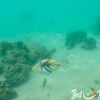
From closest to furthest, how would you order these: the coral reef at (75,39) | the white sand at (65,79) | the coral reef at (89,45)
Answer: the white sand at (65,79) < the coral reef at (89,45) < the coral reef at (75,39)

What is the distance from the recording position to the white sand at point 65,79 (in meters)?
9.38

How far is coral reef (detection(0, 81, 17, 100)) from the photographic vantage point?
8961mm

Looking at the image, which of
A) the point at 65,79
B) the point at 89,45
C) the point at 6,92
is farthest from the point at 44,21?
the point at 6,92

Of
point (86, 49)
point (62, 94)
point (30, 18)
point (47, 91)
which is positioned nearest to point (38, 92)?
point (47, 91)

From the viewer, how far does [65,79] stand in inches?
420

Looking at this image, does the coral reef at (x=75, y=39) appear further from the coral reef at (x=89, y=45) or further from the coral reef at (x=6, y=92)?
the coral reef at (x=6, y=92)

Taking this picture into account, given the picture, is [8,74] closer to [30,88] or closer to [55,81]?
[30,88]

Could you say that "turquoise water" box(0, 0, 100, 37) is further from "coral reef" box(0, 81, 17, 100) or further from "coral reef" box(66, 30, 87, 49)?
"coral reef" box(0, 81, 17, 100)

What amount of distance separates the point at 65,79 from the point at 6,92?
2.89 meters

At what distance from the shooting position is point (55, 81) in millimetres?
10453

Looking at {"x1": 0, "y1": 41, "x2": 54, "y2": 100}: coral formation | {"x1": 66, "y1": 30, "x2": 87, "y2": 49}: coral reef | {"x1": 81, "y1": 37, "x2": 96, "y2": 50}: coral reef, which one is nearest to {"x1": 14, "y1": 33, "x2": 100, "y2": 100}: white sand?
{"x1": 0, "y1": 41, "x2": 54, "y2": 100}: coral formation

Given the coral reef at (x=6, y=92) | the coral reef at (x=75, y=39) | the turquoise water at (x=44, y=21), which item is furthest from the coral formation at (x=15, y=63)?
the turquoise water at (x=44, y=21)

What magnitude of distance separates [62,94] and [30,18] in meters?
27.9

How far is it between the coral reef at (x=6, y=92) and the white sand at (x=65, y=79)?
11.1 inches
